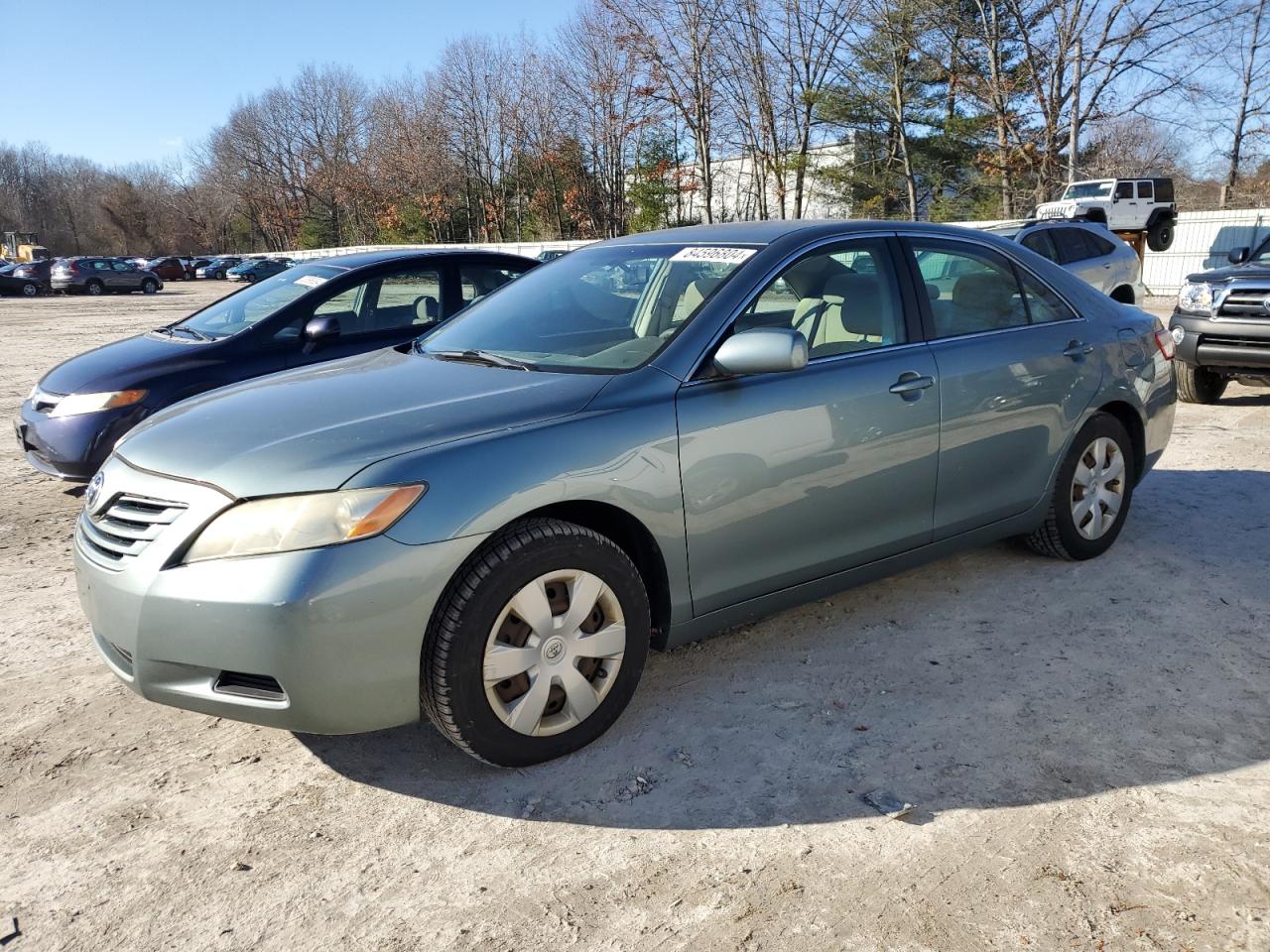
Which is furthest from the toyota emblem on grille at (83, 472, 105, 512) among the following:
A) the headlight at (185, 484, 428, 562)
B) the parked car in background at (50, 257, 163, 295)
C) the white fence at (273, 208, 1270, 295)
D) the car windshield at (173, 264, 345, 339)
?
the parked car in background at (50, 257, 163, 295)

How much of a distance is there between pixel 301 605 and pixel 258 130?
288 ft

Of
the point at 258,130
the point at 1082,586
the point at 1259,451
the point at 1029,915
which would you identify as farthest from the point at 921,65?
the point at 258,130

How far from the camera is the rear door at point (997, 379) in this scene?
4035mm

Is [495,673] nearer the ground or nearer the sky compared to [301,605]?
Result: nearer the ground

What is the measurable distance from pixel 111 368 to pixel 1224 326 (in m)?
8.72

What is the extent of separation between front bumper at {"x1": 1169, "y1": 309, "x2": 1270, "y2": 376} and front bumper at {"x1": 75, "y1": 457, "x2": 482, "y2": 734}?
26.2 ft

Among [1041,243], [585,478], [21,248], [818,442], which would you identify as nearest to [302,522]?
[585,478]

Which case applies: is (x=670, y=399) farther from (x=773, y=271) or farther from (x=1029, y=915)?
(x=1029, y=915)

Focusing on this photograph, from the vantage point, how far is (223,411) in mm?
3309

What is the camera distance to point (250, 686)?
2729mm

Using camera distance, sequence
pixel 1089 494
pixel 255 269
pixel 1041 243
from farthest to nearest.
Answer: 1. pixel 255 269
2. pixel 1041 243
3. pixel 1089 494

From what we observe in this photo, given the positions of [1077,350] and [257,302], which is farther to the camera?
[257,302]

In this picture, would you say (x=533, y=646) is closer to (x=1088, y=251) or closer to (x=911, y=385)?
(x=911, y=385)

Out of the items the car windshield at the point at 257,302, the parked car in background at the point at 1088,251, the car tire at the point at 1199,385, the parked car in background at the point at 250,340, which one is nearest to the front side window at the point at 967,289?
the parked car in background at the point at 250,340
